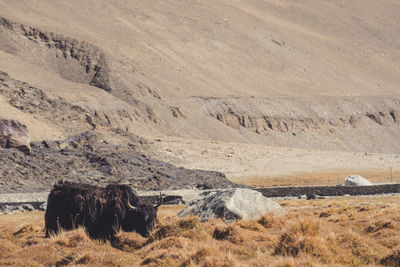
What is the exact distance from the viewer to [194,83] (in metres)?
94.0

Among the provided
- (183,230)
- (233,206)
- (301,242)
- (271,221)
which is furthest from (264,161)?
(301,242)

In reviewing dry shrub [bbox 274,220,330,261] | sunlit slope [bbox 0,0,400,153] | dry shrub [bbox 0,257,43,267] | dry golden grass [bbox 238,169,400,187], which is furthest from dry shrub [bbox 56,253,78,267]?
sunlit slope [bbox 0,0,400,153]

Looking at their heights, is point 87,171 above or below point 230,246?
below

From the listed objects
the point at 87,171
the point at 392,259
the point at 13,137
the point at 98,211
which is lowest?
the point at 87,171

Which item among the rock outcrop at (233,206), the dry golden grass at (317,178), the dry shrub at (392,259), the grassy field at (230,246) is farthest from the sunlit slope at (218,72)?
the dry shrub at (392,259)

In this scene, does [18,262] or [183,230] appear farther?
[183,230]

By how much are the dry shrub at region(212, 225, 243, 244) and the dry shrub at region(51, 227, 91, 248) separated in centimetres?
276

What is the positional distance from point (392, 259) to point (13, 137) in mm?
36055

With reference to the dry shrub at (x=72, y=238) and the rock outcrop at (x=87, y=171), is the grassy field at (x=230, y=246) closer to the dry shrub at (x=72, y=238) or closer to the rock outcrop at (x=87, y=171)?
the dry shrub at (x=72, y=238)

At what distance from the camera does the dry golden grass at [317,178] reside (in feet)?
154

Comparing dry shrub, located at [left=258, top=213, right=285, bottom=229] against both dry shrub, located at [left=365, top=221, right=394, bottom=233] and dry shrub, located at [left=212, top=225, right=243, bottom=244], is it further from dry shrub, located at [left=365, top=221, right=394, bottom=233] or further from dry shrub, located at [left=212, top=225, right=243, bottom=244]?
dry shrub, located at [left=212, top=225, right=243, bottom=244]

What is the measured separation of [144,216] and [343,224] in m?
5.00

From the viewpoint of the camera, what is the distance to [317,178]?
50.5 metres

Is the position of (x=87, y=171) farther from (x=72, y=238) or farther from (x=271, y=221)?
(x=72, y=238)
